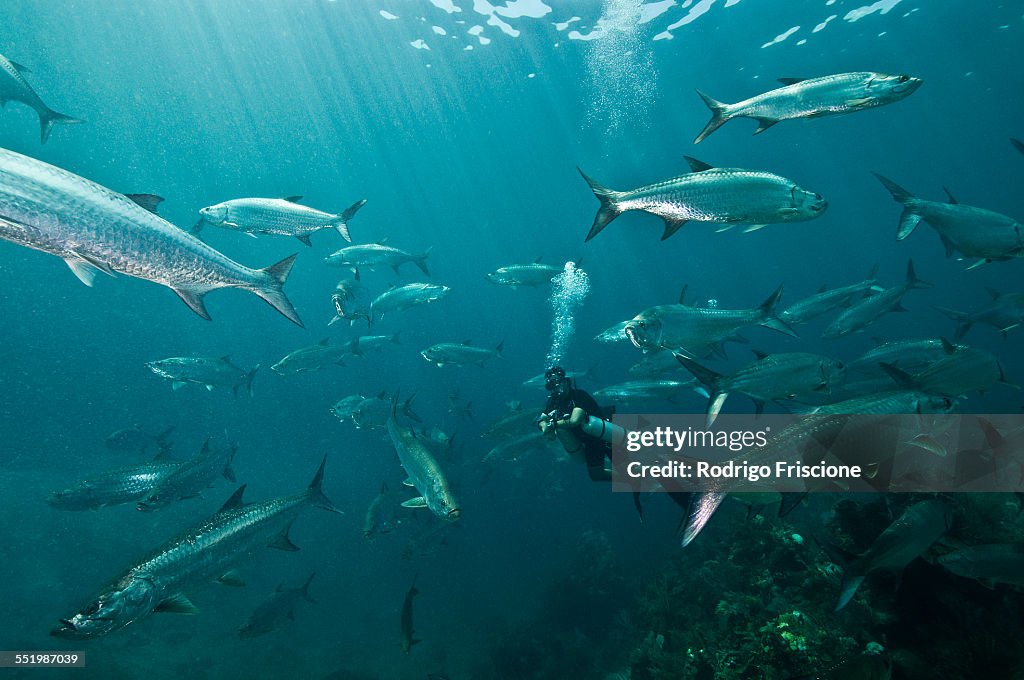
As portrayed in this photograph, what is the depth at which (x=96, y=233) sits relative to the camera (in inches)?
90.4

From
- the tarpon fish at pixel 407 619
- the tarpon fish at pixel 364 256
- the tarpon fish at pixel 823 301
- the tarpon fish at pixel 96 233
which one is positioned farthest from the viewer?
the tarpon fish at pixel 364 256

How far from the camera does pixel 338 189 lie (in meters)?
50.5

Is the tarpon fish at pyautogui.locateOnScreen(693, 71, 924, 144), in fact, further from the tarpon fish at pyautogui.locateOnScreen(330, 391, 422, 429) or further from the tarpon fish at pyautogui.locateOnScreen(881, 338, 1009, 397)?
the tarpon fish at pyautogui.locateOnScreen(330, 391, 422, 429)

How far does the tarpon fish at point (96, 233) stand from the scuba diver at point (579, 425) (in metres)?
3.37

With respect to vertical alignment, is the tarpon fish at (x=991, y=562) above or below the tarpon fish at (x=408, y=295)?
below

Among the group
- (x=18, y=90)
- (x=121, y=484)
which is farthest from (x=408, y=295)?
(x=18, y=90)

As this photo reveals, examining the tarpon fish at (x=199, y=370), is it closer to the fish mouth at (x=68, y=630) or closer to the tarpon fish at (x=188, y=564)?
the tarpon fish at (x=188, y=564)

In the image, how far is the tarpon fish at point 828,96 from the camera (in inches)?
151

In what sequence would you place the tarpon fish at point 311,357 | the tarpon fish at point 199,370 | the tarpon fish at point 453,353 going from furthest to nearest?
1. the tarpon fish at point 453,353
2. the tarpon fish at point 311,357
3. the tarpon fish at point 199,370

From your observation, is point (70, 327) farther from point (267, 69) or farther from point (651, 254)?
point (651, 254)

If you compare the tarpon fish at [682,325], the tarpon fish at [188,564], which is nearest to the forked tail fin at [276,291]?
the tarpon fish at [188,564]

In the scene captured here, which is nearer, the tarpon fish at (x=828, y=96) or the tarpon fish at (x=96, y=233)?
the tarpon fish at (x=96, y=233)

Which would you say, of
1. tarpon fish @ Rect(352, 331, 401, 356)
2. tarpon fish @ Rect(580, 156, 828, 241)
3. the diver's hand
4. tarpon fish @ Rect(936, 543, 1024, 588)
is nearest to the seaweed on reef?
tarpon fish @ Rect(936, 543, 1024, 588)

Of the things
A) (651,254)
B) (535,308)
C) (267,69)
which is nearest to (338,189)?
(267,69)
